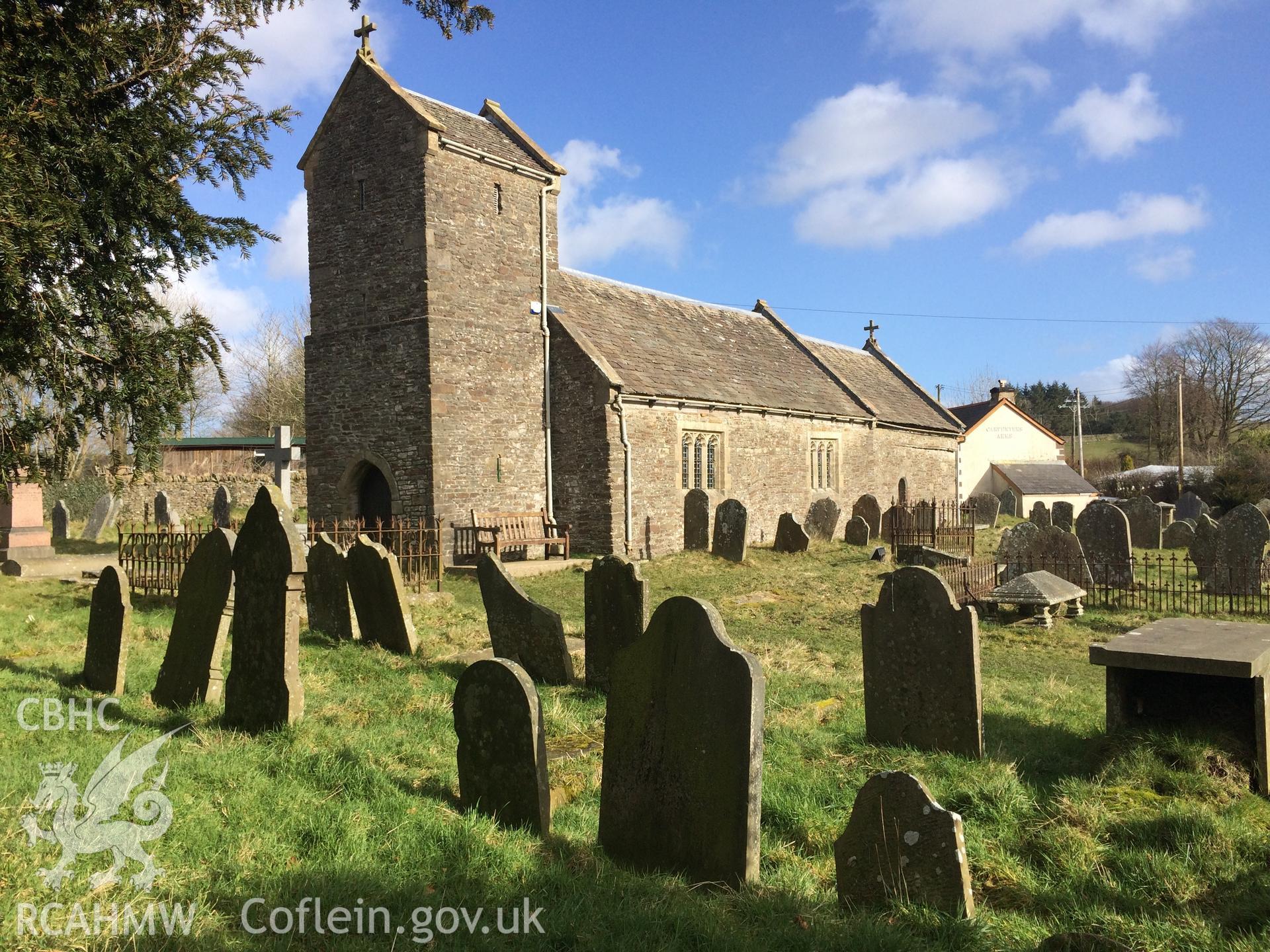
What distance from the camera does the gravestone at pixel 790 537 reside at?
66.4 feet

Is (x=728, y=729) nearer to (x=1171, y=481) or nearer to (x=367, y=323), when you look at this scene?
(x=367, y=323)

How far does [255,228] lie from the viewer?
9758 mm

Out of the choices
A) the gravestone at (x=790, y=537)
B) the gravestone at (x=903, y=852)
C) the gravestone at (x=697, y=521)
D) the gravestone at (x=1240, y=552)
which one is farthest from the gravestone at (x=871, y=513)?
the gravestone at (x=903, y=852)

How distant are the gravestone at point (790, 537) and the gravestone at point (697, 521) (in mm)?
2049

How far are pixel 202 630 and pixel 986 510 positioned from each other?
31.3m

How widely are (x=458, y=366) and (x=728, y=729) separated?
14.6m

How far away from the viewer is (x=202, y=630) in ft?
21.2

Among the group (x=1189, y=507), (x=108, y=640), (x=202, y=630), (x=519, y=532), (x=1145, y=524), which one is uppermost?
(x=1189, y=507)

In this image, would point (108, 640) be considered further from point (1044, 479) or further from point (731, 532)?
point (1044, 479)

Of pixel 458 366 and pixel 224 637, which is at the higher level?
pixel 458 366

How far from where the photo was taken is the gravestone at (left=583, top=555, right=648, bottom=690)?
7.75m

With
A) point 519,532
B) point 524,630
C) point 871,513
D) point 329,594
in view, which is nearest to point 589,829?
point 524,630

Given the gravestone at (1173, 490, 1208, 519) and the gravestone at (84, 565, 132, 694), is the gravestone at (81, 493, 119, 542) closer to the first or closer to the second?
the gravestone at (84, 565, 132, 694)

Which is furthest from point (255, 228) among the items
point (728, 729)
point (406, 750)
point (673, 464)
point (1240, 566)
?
point (1240, 566)
